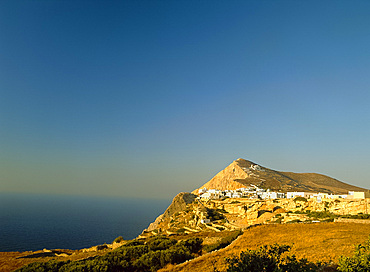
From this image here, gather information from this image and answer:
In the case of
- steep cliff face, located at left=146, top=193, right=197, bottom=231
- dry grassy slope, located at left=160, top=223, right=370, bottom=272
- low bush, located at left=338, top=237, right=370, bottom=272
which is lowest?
steep cliff face, located at left=146, top=193, right=197, bottom=231

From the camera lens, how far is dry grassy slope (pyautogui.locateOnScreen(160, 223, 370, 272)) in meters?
11.9

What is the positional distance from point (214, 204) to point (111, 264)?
156ft

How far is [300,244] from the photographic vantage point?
47.4ft

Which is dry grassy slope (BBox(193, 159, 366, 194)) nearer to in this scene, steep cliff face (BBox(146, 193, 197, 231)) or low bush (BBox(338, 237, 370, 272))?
steep cliff face (BBox(146, 193, 197, 231))

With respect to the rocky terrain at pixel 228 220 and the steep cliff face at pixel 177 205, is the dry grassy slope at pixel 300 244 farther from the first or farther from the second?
the steep cliff face at pixel 177 205

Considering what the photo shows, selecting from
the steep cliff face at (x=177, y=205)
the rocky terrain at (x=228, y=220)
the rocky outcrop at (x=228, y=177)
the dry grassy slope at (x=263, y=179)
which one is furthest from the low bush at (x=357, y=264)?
the rocky outcrop at (x=228, y=177)

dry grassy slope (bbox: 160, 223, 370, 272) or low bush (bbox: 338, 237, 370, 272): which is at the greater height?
low bush (bbox: 338, 237, 370, 272)

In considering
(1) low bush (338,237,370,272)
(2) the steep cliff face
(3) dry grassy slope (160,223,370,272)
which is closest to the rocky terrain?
(2) the steep cliff face

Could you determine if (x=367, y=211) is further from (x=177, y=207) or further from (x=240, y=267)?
(x=177, y=207)

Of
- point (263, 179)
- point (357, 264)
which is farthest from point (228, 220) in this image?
point (263, 179)

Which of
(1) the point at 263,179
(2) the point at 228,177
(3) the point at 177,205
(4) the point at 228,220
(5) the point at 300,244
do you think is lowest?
(3) the point at 177,205

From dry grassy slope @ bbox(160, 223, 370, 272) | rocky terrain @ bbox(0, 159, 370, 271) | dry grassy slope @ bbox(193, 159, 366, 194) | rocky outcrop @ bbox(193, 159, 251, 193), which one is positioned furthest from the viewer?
rocky outcrop @ bbox(193, 159, 251, 193)

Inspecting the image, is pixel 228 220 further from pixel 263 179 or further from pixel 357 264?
Answer: pixel 263 179

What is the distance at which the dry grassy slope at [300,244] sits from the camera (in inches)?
469
